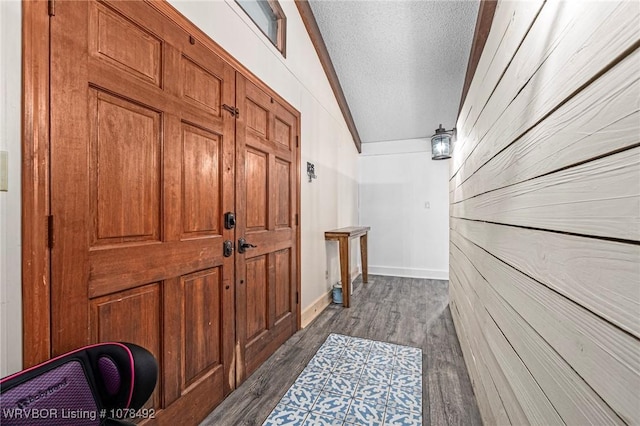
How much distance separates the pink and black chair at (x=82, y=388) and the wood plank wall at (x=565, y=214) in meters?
1.16

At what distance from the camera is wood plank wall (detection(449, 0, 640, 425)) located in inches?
19.3

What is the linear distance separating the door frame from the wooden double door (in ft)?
0.08

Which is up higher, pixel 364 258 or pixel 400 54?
pixel 400 54

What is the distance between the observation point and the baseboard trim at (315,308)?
2.77 m

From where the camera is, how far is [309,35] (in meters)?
2.94

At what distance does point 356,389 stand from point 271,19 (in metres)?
2.91

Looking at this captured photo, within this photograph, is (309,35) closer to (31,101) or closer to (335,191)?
(335,191)

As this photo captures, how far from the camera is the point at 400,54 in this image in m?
3.14

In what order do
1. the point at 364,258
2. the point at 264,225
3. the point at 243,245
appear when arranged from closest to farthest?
the point at 243,245
the point at 264,225
the point at 364,258

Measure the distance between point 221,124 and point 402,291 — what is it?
3.35 m

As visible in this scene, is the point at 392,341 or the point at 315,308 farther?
the point at 315,308

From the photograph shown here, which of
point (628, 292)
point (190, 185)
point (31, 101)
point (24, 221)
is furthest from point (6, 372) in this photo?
point (628, 292)

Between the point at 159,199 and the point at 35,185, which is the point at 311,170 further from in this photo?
the point at 35,185

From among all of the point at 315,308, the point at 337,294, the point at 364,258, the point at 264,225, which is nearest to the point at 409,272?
the point at 364,258
